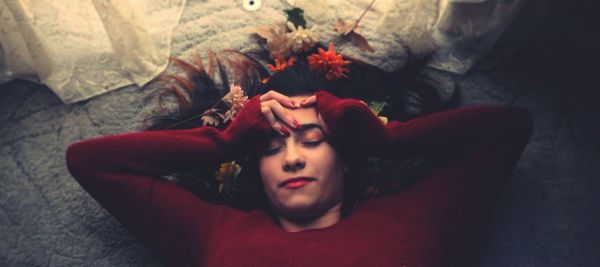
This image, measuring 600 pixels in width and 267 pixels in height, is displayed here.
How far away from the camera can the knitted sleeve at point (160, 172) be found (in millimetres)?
1305

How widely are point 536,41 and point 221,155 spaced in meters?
1.01

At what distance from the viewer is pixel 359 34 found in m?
1.65

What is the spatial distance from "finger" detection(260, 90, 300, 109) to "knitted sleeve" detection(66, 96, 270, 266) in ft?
0.14

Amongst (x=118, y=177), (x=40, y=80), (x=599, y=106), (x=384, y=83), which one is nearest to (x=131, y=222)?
(x=118, y=177)

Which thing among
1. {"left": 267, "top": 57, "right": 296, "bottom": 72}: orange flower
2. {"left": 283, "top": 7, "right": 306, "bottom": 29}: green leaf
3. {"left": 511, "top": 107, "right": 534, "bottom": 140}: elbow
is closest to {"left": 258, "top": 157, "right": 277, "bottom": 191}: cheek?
{"left": 267, "top": 57, "right": 296, "bottom": 72}: orange flower

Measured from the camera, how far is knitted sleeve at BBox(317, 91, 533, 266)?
4.29ft

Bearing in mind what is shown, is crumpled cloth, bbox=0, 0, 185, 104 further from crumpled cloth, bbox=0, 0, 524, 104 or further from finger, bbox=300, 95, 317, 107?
finger, bbox=300, 95, 317, 107

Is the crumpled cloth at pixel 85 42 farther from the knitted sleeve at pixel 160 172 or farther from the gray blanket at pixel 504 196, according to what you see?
the knitted sleeve at pixel 160 172

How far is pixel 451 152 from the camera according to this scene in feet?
4.48

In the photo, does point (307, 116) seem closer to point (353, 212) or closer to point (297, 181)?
point (297, 181)

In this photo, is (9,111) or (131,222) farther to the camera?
(9,111)

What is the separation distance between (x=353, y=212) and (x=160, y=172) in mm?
523

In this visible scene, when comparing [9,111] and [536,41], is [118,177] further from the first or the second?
[536,41]

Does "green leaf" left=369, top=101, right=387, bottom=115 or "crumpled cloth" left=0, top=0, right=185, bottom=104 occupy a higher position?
"crumpled cloth" left=0, top=0, right=185, bottom=104
